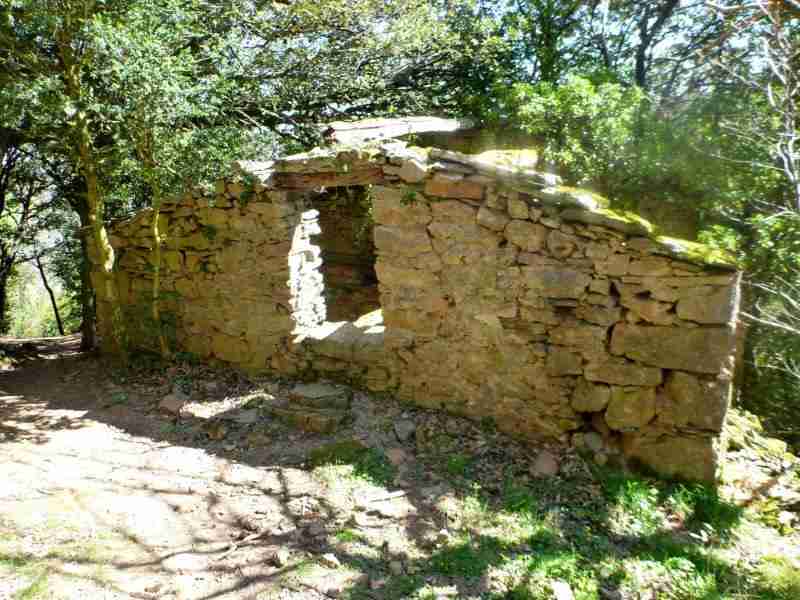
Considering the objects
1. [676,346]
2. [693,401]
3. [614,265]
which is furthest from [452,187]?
[693,401]

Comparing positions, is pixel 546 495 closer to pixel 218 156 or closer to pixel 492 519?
pixel 492 519

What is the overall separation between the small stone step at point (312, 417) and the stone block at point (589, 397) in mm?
1874

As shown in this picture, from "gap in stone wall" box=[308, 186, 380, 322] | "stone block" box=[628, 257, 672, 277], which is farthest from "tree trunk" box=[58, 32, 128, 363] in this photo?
"stone block" box=[628, 257, 672, 277]

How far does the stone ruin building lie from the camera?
3861 millimetres

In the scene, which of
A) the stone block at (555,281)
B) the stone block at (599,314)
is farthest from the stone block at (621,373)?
the stone block at (555,281)

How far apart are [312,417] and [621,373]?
245 cm

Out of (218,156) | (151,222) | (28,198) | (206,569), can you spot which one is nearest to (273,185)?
(218,156)

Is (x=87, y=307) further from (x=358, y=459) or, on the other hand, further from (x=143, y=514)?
(x=358, y=459)

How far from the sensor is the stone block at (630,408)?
4016 millimetres

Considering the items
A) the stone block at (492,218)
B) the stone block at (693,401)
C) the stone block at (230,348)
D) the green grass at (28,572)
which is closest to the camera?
the green grass at (28,572)

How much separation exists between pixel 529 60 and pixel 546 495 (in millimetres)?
6699

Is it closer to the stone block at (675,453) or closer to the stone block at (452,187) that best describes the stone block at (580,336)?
the stone block at (675,453)

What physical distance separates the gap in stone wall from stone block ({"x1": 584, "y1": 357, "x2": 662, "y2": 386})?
4.52 meters

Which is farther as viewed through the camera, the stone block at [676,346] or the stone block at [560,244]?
the stone block at [560,244]
